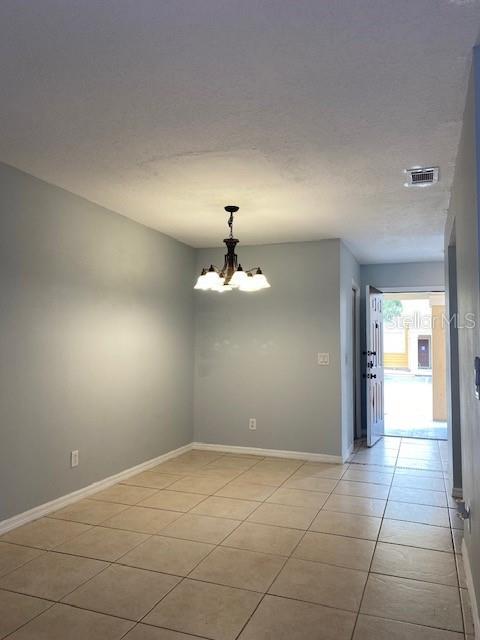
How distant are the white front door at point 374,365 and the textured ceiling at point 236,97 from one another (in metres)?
2.45

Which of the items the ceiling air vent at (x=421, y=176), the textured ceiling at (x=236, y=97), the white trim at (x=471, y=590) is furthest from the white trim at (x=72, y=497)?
the ceiling air vent at (x=421, y=176)

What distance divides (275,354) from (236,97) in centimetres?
363

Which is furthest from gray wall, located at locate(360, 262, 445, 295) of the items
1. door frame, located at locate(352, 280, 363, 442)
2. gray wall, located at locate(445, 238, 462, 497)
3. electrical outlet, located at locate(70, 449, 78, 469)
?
electrical outlet, located at locate(70, 449, 78, 469)

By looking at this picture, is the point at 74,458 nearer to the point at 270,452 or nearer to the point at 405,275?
the point at 270,452

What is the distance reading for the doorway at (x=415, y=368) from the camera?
7797 millimetres

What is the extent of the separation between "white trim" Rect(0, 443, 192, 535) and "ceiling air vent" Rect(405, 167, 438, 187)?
3.51 meters

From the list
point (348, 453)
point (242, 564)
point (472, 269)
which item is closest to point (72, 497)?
point (242, 564)

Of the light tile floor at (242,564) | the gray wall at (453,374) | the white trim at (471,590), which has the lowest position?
the light tile floor at (242,564)

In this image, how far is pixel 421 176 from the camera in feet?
11.3

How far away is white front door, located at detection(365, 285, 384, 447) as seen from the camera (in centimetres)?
635

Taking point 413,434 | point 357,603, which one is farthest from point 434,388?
point 357,603

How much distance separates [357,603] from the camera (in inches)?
97.0

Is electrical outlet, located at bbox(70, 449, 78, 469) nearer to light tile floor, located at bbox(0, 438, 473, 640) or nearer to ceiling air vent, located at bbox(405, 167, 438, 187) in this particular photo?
light tile floor, located at bbox(0, 438, 473, 640)

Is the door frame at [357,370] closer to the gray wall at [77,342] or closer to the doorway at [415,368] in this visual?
the doorway at [415,368]
